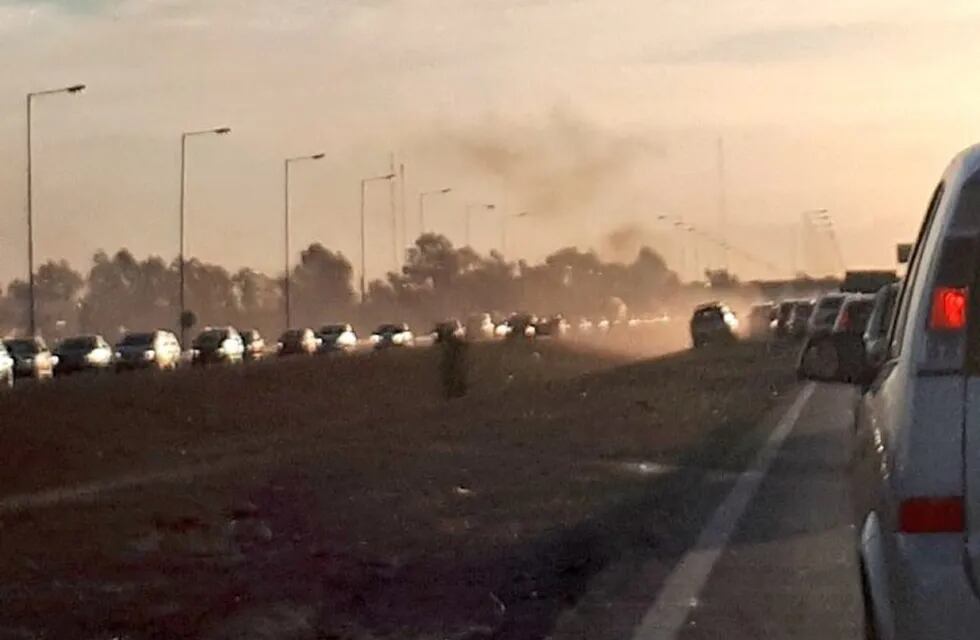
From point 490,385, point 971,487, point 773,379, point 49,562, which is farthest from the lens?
point 490,385

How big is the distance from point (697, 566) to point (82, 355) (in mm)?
68573

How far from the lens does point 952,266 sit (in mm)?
6609

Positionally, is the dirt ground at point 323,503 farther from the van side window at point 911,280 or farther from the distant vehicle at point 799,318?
the distant vehicle at point 799,318

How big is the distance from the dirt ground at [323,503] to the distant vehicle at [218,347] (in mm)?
38770

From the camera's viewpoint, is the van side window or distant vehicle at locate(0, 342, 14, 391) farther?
distant vehicle at locate(0, 342, 14, 391)

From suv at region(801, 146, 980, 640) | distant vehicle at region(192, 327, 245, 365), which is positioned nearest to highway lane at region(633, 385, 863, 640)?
suv at region(801, 146, 980, 640)

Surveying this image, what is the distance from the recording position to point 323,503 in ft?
68.1

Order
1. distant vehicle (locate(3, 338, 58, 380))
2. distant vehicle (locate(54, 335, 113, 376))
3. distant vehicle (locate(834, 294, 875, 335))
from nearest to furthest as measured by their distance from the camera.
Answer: distant vehicle (locate(834, 294, 875, 335))
distant vehicle (locate(3, 338, 58, 380))
distant vehicle (locate(54, 335, 113, 376))

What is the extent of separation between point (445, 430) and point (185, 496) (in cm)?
1178

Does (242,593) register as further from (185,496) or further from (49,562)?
(185,496)

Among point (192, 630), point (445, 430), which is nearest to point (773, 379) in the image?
point (445, 430)

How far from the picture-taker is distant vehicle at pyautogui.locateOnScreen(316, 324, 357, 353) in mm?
102312

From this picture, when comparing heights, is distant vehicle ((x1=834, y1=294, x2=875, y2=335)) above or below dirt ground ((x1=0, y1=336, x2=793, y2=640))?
above

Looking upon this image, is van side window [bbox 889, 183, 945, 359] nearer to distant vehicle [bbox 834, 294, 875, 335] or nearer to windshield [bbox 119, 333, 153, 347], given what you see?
distant vehicle [bbox 834, 294, 875, 335]
